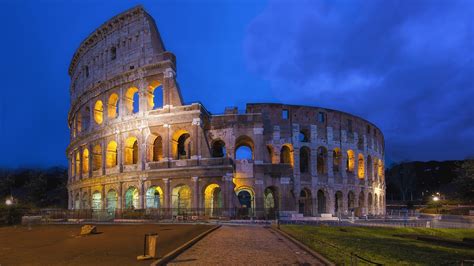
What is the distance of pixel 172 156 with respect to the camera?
41.0 m

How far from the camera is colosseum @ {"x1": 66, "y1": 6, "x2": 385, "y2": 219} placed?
3966 centimetres

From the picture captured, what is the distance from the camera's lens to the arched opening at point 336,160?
5069 centimetres

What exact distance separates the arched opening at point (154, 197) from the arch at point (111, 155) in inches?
257

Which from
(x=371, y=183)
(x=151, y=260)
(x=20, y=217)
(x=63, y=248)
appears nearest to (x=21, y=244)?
(x=63, y=248)

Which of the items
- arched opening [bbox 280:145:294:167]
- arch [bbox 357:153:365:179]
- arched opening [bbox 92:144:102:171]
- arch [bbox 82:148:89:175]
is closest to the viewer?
arched opening [bbox 280:145:294:167]

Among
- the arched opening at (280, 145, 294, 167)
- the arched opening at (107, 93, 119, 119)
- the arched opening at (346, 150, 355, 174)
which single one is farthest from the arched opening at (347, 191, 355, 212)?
the arched opening at (107, 93, 119, 119)

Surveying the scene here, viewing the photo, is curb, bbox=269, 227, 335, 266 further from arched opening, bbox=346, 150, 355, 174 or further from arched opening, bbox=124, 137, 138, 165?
arched opening, bbox=346, 150, 355, 174

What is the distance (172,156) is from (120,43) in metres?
14.6

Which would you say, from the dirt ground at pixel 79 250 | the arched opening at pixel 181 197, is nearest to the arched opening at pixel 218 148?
the arched opening at pixel 181 197

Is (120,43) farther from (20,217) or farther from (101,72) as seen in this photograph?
(20,217)

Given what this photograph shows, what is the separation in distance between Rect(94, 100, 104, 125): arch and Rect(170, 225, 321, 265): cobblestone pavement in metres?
33.4

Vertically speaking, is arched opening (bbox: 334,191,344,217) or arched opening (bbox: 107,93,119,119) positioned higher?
arched opening (bbox: 107,93,119,119)

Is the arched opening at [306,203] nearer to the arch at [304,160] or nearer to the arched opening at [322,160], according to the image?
the arch at [304,160]

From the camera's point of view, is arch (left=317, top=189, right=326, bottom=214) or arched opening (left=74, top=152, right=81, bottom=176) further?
arched opening (left=74, top=152, right=81, bottom=176)
